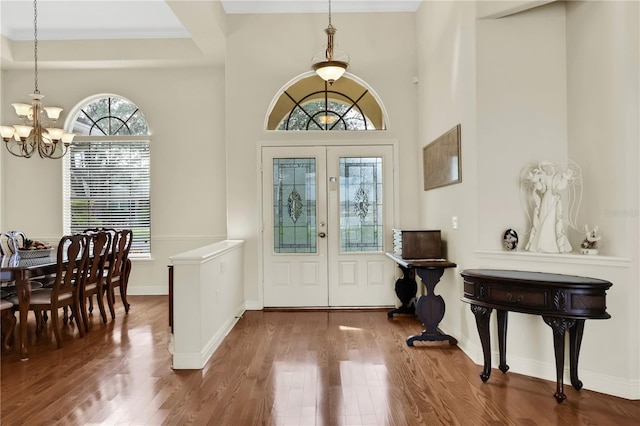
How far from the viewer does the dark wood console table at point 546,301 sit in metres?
2.83

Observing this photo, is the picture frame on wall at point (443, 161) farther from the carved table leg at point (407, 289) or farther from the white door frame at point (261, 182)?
the carved table leg at point (407, 289)

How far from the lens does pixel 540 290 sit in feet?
9.68

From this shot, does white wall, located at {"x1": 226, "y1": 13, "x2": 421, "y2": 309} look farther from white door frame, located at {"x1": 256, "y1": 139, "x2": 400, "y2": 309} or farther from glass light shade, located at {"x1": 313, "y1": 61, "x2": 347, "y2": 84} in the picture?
glass light shade, located at {"x1": 313, "y1": 61, "x2": 347, "y2": 84}

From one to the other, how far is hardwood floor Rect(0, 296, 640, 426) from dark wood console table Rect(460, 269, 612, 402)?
0.98 feet

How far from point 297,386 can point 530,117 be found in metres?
2.87

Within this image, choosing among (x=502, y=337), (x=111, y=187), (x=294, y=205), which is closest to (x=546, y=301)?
(x=502, y=337)

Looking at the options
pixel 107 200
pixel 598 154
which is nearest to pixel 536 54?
pixel 598 154

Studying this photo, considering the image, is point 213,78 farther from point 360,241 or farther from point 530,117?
point 530,117

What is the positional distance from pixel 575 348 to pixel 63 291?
443 centimetres

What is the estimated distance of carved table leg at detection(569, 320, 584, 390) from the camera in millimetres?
2898

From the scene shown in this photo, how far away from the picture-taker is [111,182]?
6875 mm

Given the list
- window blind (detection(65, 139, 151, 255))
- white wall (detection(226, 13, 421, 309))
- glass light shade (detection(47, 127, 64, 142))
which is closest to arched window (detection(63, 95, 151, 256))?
window blind (detection(65, 139, 151, 255))

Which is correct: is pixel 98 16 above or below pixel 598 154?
above

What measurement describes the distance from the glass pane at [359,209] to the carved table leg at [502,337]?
2.53 meters
